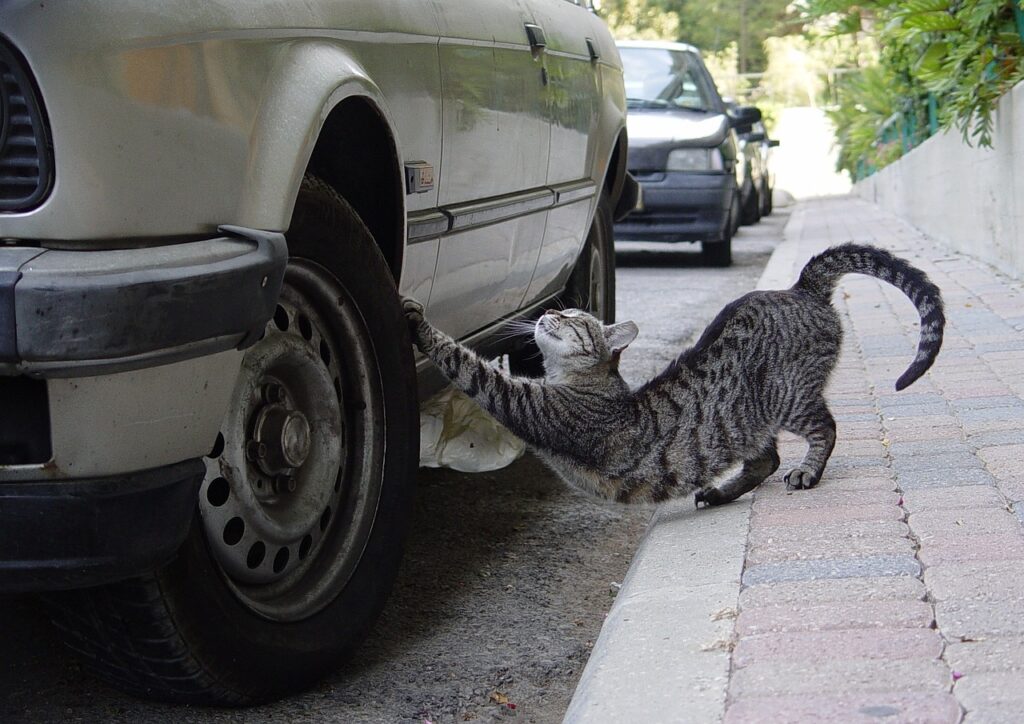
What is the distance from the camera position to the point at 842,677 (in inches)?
96.3

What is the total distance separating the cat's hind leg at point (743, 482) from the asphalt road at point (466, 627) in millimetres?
354

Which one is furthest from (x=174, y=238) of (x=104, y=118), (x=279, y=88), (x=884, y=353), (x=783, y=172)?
(x=783, y=172)

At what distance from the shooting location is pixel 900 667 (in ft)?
8.09

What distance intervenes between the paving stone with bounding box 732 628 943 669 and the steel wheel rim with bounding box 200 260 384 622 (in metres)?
1.00

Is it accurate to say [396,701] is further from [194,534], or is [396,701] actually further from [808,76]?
[808,76]

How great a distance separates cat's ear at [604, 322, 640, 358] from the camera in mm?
4352

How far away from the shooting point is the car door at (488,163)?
3713 mm

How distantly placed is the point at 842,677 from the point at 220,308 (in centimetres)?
135

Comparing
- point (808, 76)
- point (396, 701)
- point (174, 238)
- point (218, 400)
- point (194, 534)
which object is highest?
point (808, 76)

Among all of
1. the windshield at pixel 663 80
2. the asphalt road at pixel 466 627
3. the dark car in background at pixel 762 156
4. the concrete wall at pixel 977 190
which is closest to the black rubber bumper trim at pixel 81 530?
the asphalt road at pixel 466 627

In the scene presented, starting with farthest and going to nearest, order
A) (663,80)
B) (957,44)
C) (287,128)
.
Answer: (663,80)
(957,44)
(287,128)

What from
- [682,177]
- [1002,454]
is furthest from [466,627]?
[682,177]

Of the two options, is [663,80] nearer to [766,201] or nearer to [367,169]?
[766,201]

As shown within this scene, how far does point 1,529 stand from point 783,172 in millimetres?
36784
